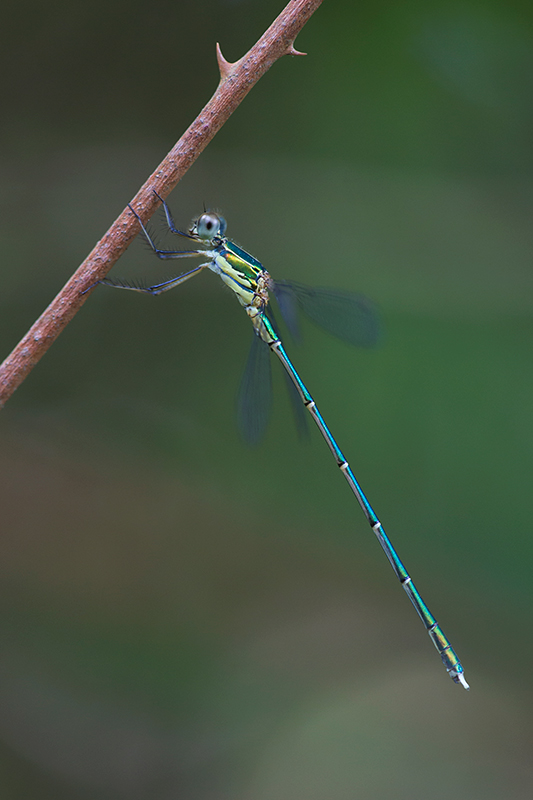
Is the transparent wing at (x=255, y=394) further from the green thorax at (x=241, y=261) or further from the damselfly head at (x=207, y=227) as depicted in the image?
the damselfly head at (x=207, y=227)

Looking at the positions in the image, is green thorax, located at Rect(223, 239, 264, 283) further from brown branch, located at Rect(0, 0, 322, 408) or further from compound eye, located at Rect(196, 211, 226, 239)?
brown branch, located at Rect(0, 0, 322, 408)

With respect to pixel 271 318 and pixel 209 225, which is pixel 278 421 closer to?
pixel 271 318

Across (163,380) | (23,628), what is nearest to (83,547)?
(23,628)

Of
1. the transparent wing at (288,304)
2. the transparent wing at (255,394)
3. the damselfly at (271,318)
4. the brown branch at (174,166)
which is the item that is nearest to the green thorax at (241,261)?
the damselfly at (271,318)

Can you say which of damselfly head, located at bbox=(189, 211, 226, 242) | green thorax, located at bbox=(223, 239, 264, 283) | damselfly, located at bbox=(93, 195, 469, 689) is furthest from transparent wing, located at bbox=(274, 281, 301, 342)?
damselfly head, located at bbox=(189, 211, 226, 242)

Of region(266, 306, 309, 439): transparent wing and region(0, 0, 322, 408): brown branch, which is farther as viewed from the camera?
region(266, 306, 309, 439): transparent wing

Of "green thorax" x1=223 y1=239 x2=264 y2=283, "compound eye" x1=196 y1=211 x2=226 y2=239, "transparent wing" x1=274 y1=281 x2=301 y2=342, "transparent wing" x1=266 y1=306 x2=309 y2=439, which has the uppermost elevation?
"compound eye" x1=196 y1=211 x2=226 y2=239

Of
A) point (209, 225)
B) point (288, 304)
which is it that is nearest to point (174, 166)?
point (209, 225)

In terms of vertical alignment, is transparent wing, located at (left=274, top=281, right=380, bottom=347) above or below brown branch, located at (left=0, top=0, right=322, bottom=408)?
below
